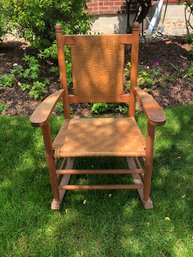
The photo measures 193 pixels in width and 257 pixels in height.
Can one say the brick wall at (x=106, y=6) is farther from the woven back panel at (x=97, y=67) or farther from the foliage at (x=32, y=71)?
the woven back panel at (x=97, y=67)

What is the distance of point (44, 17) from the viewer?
3.38m

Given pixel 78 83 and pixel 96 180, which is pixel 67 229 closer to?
pixel 96 180

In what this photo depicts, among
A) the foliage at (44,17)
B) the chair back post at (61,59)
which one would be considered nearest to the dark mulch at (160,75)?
the foliage at (44,17)

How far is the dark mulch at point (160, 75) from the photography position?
3346 millimetres

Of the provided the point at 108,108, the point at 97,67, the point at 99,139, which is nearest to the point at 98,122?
the point at 99,139

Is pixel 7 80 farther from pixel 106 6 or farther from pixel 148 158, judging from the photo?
pixel 106 6

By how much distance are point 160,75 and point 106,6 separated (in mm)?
2242

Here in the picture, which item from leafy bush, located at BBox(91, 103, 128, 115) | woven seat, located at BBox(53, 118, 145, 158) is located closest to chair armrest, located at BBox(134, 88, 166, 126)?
woven seat, located at BBox(53, 118, 145, 158)

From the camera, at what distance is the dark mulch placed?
11.0 feet

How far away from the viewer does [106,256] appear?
1777 millimetres

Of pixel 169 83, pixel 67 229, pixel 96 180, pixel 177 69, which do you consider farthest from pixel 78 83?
pixel 177 69

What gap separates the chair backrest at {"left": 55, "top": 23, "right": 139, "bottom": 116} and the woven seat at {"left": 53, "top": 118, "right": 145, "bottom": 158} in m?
0.21

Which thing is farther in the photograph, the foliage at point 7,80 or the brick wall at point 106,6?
the brick wall at point 106,6

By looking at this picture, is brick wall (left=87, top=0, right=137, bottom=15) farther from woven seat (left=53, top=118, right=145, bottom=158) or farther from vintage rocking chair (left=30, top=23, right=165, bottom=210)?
woven seat (left=53, top=118, right=145, bottom=158)
